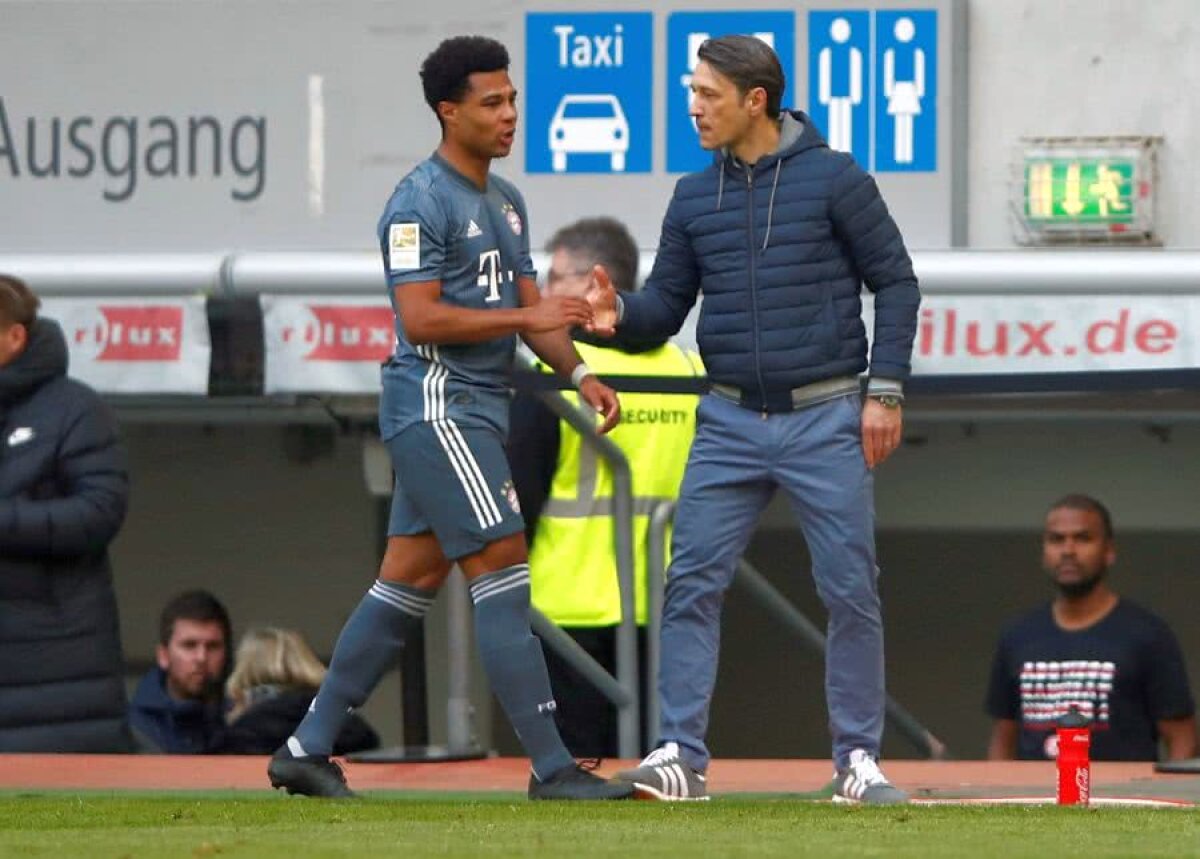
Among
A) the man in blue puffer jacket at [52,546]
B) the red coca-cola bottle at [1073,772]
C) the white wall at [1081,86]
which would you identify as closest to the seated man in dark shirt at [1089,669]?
the white wall at [1081,86]

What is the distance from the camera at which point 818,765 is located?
25.7ft

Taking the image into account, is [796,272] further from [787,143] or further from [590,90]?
[590,90]

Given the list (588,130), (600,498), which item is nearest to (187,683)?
(600,498)

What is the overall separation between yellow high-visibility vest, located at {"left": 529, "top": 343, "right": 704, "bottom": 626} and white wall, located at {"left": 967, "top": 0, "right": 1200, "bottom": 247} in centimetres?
203

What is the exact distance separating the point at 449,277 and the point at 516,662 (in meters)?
0.82

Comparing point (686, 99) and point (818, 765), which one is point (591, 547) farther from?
point (686, 99)

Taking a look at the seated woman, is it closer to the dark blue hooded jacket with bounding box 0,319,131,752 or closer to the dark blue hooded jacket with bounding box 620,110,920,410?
the dark blue hooded jacket with bounding box 0,319,131,752

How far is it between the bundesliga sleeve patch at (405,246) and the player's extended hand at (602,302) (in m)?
0.47

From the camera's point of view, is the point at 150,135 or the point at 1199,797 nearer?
the point at 1199,797

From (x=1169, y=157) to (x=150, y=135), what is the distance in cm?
335

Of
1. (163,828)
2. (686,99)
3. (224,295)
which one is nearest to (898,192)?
(686,99)

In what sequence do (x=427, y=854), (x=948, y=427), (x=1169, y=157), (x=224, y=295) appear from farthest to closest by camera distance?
(x=948, y=427) → (x=1169, y=157) → (x=224, y=295) → (x=427, y=854)

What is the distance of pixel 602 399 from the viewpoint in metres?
6.45

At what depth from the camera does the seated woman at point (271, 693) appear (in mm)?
8625
